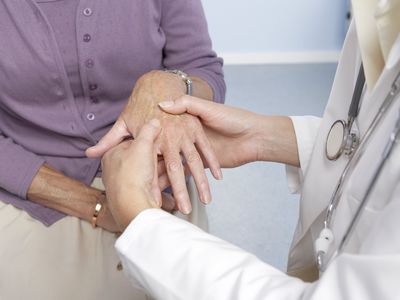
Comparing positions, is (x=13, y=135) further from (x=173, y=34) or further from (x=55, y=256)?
(x=173, y=34)

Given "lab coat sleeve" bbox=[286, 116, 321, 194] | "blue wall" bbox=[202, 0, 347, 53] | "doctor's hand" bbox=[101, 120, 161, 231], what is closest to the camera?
"doctor's hand" bbox=[101, 120, 161, 231]

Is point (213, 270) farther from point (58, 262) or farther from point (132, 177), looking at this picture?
point (58, 262)

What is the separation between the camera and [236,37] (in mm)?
3320

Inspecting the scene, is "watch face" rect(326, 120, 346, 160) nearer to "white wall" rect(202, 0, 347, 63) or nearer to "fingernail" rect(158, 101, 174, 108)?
"fingernail" rect(158, 101, 174, 108)

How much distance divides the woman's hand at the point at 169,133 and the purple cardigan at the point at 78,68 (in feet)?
0.33

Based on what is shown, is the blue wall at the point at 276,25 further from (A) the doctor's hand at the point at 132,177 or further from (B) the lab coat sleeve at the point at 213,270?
(B) the lab coat sleeve at the point at 213,270

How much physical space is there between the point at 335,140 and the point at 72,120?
23.4 inches

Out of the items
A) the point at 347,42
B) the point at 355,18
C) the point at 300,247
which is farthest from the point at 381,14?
the point at 300,247

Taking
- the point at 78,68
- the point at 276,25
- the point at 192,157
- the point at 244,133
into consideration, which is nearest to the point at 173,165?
the point at 192,157

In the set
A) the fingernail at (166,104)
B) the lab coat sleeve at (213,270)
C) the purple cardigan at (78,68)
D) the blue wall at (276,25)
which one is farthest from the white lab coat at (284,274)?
the blue wall at (276,25)

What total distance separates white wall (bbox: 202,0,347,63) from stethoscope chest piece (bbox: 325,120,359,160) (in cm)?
247

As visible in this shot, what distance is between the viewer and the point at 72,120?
109 centimetres

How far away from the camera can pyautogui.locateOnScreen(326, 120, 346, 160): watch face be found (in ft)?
2.76

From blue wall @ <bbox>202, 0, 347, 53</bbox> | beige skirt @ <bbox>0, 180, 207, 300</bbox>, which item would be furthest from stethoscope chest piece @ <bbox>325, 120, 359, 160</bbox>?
blue wall @ <bbox>202, 0, 347, 53</bbox>
